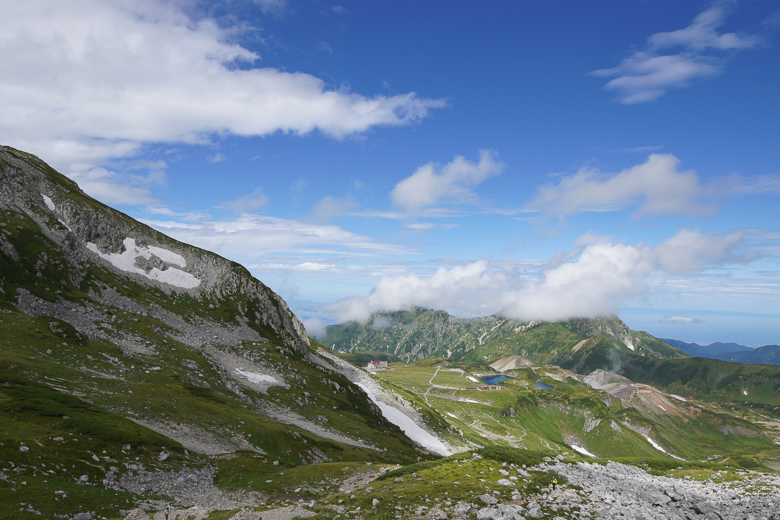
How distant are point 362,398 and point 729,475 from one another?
10533cm

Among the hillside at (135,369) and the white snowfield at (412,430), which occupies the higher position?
the hillside at (135,369)

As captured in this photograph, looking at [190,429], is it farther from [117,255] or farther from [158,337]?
[117,255]

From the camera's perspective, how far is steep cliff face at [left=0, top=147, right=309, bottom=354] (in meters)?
114

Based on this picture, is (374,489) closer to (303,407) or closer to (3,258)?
(303,407)

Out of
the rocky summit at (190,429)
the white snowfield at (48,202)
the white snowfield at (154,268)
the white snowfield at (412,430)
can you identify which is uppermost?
the white snowfield at (48,202)

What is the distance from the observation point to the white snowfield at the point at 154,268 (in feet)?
432

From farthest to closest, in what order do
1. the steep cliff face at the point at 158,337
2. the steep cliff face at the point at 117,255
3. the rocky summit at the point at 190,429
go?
the steep cliff face at the point at 117,255 < the steep cliff face at the point at 158,337 < the rocky summit at the point at 190,429

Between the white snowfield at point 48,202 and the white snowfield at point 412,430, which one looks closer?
the white snowfield at point 48,202

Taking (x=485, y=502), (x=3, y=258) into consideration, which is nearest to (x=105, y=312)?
(x=3, y=258)

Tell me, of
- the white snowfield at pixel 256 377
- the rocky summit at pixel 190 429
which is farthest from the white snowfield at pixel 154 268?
the white snowfield at pixel 256 377

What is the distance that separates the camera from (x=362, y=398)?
454 ft

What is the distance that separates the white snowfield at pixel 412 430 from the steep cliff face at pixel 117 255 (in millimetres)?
41825

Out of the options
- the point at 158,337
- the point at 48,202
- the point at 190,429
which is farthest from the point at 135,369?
the point at 48,202

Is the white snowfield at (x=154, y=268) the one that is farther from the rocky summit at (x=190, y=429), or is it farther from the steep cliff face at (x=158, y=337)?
the rocky summit at (x=190, y=429)
